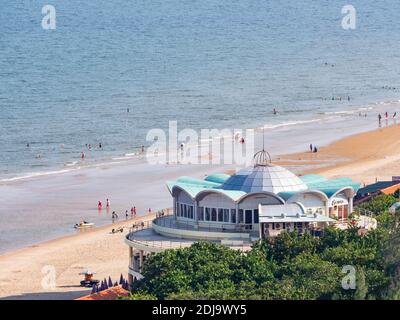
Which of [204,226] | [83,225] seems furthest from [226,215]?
[83,225]

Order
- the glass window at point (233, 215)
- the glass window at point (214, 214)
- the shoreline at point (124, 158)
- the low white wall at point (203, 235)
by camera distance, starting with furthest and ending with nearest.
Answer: the shoreline at point (124, 158)
the glass window at point (214, 214)
the glass window at point (233, 215)
the low white wall at point (203, 235)

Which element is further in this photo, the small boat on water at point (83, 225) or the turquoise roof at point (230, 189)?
the small boat on water at point (83, 225)

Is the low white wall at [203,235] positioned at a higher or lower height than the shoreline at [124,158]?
lower

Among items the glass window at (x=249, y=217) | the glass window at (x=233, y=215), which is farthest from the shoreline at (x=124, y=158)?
the glass window at (x=249, y=217)

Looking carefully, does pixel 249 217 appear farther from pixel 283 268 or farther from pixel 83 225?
pixel 83 225

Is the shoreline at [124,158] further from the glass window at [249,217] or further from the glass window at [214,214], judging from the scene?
the glass window at [249,217]

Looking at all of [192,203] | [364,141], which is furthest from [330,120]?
[192,203]

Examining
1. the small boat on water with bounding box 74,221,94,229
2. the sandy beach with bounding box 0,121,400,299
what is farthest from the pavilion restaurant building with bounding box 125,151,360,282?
the small boat on water with bounding box 74,221,94,229
